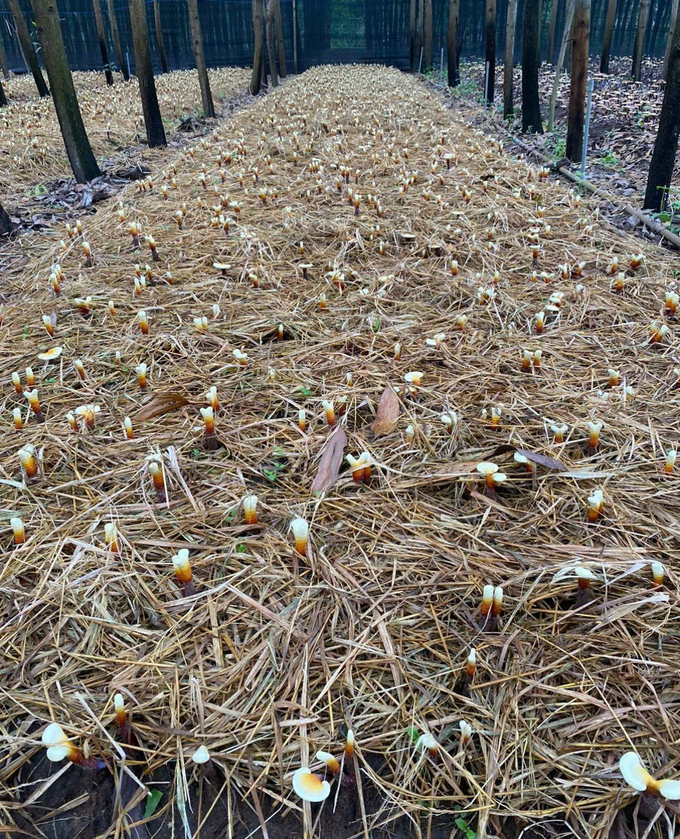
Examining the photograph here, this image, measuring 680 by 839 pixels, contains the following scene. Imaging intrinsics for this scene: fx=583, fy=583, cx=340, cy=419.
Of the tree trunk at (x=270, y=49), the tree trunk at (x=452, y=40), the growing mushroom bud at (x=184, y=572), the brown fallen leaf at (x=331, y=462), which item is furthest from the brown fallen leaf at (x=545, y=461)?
the tree trunk at (x=270, y=49)

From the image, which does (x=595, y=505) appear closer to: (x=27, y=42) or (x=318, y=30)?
(x=27, y=42)

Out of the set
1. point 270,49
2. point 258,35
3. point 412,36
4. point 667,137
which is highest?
point 258,35

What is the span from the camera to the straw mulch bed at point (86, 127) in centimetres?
680

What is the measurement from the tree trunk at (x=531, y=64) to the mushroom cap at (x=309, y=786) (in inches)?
364

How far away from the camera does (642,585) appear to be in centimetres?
164

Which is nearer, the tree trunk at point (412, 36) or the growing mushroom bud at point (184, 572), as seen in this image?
the growing mushroom bud at point (184, 572)

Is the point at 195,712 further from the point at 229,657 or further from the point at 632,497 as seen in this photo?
the point at 632,497

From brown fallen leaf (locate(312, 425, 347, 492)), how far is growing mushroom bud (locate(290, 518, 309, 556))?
0.99 ft

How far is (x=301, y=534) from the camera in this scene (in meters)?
1.65

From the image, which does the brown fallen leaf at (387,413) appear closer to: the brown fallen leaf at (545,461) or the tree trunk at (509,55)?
the brown fallen leaf at (545,461)

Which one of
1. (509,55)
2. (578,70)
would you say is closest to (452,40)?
(509,55)

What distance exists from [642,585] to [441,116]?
1011 centimetres

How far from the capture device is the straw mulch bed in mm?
6805

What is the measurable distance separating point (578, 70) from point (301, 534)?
697 cm
